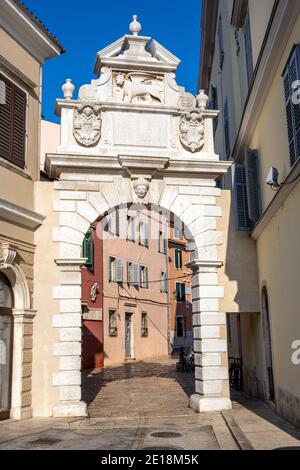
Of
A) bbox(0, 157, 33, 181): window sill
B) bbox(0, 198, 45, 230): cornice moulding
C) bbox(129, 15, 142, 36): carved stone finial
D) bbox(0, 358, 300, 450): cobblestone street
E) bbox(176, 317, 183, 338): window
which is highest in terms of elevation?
bbox(129, 15, 142, 36): carved stone finial

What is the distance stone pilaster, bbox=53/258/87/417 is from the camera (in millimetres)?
11531

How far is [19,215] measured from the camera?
11.3 metres

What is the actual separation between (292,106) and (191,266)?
5.20 m

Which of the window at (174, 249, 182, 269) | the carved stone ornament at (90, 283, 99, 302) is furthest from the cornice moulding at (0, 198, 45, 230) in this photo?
the window at (174, 249, 182, 269)

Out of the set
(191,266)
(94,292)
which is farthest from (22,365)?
(94,292)

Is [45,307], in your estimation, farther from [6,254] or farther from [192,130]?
[192,130]

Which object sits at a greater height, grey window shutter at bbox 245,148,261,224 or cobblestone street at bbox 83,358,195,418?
grey window shutter at bbox 245,148,261,224

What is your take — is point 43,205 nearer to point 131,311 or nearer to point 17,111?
point 17,111

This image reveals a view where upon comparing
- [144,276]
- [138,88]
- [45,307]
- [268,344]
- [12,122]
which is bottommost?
[268,344]

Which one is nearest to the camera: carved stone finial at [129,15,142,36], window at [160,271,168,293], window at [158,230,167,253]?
carved stone finial at [129,15,142,36]

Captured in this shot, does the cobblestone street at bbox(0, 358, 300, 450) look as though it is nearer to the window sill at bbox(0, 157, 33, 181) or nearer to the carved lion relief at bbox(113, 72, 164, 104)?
the window sill at bbox(0, 157, 33, 181)

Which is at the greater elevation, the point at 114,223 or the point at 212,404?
the point at 114,223

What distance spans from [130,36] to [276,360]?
27.5 feet
